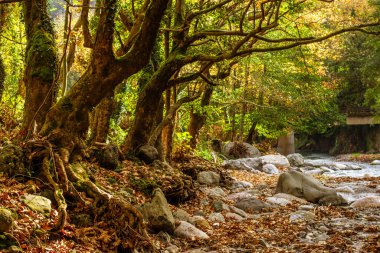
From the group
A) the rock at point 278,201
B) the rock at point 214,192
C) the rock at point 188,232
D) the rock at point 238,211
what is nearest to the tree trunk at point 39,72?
the rock at point 188,232

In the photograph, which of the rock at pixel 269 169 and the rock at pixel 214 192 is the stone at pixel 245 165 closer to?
the rock at pixel 269 169

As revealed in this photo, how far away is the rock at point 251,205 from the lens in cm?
1002

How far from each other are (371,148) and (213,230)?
1235 inches

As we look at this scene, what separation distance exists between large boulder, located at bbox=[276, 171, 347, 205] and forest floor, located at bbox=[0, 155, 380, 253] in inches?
19.8

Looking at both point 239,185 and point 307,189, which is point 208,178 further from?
point 307,189

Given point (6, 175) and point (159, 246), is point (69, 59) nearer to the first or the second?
point (6, 175)

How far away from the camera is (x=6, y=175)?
19.7ft

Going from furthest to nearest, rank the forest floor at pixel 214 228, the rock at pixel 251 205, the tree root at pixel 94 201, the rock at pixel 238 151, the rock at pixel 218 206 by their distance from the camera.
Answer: the rock at pixel 238 151
the rock at pixel 251 205
the rock at pixel 218 206
the tree root at pixel 94 201
the forest floor at pixel 214 228

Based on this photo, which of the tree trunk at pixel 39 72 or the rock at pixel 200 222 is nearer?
the rock at pixel 200 222

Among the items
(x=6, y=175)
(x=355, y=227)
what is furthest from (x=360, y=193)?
(x=6, y=175)

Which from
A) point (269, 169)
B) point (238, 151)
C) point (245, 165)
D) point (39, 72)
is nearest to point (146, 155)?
point (39, 72)

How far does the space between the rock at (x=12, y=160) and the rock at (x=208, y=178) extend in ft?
23.4

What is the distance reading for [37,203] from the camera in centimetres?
546

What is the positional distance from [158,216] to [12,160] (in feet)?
8.23
